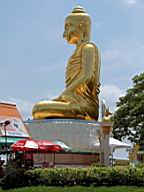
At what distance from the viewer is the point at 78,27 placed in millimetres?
32844

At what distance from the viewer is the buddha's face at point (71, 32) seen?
108ft

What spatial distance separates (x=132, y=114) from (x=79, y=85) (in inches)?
369

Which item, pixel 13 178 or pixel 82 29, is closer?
pixel 13 178

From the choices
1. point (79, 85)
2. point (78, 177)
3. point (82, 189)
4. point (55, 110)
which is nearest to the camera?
point (82, 189)

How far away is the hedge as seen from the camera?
51.0 ft

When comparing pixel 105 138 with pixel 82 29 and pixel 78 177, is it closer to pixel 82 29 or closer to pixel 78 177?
pixel 82 29

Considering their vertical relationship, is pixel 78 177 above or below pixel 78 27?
below

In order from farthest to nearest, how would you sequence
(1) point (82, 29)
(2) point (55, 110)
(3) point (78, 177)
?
1. (1) point (82, 29)
2. (2) point (55, 110)
3. (3) point (78, 177)

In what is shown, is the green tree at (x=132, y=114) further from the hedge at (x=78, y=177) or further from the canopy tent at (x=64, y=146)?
the hedge at (x=78, y=177)

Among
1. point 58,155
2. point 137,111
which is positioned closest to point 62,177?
point 58,155

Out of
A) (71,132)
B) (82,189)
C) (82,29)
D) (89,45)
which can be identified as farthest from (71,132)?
(82,189)

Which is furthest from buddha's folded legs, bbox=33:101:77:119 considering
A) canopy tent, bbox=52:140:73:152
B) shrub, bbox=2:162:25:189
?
shrub, bbox=2:162:25:189

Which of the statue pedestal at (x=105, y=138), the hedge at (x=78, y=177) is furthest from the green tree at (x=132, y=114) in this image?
the hedge at (x=78, y=177)

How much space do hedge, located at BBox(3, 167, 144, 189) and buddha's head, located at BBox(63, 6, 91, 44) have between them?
17519mm
